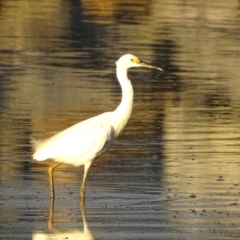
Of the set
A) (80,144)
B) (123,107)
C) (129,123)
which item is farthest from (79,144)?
(129,123)

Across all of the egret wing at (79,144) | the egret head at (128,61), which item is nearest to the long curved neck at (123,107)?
the egret head at (128,61)

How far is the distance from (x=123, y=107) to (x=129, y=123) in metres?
3.57

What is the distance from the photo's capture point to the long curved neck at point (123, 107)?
11.4 m

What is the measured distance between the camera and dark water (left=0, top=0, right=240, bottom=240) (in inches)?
388

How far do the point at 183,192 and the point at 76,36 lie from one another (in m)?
15.1

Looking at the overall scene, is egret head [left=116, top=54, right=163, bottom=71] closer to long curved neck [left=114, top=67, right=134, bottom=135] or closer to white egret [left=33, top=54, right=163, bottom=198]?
long curved neck [left=114, top=67, right=134, bottom=135]

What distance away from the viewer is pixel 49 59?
21500mm

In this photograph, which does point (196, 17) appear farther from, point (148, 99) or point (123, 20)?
point (148, 99)

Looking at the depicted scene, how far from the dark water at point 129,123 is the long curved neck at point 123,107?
617 mm

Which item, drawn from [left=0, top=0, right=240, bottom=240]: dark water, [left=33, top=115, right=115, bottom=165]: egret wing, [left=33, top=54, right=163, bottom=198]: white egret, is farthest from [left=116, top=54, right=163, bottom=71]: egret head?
[left=0, top=0, right=240, bottom=240]: dark water

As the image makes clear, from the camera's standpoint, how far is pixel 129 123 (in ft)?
49.4

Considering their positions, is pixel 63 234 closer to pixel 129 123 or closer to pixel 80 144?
pixel 80 144

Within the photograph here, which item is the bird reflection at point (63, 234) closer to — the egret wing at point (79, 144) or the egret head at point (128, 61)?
the egret wing at point (79, 144)

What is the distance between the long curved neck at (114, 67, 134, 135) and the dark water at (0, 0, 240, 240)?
0.62 metres
